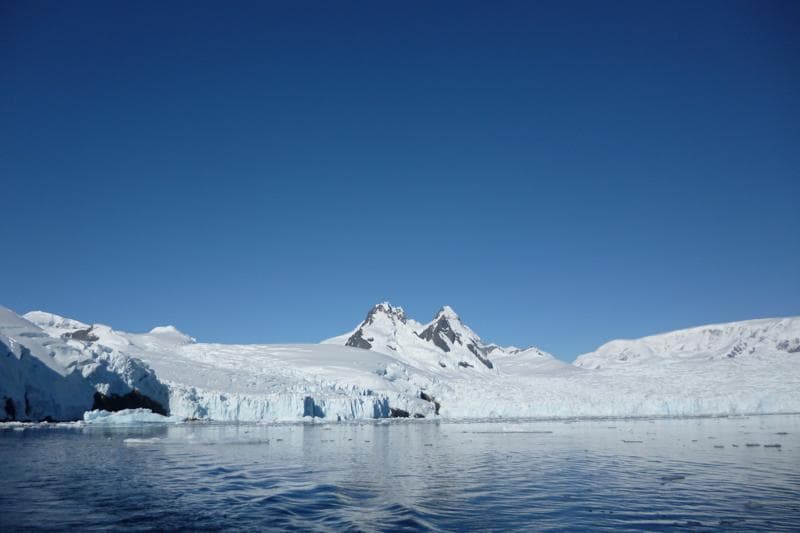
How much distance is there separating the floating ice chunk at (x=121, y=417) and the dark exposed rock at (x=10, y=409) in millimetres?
4799

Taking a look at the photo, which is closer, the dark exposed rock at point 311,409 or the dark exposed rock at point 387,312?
the dark exposed rock at point 311,409

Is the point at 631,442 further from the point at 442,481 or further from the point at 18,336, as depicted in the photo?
the point at 18,336

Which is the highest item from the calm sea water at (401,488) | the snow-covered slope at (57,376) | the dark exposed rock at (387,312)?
the dark exposed rock at (387,312)

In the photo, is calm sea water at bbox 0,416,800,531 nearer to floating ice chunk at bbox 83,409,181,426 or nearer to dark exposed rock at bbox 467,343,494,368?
floating ice chunk at bbox 83,409,181,426

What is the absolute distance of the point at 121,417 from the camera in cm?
4531

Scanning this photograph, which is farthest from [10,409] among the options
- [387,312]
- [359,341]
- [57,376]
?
[387,312]

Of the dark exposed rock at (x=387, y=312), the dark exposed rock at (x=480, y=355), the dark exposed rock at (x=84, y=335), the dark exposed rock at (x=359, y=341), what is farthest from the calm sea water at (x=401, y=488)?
the dark exposed rock at (x=387, y=312)

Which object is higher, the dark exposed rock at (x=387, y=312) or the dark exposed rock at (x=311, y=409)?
the dark exposed rock at (x=387, y=312)

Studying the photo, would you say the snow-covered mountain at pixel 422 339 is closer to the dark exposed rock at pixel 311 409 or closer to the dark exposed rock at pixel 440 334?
the dark exposed rock at pixel 440 334

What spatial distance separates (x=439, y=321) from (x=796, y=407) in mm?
96166

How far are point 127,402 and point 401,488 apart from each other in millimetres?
44721

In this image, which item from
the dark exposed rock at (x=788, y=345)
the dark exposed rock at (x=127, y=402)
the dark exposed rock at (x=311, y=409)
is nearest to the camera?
the dark exposed rock at (x=127, y=402)

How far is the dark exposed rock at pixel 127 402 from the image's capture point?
160 ft

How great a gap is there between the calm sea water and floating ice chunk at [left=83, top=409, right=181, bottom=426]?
21915 millimetres
